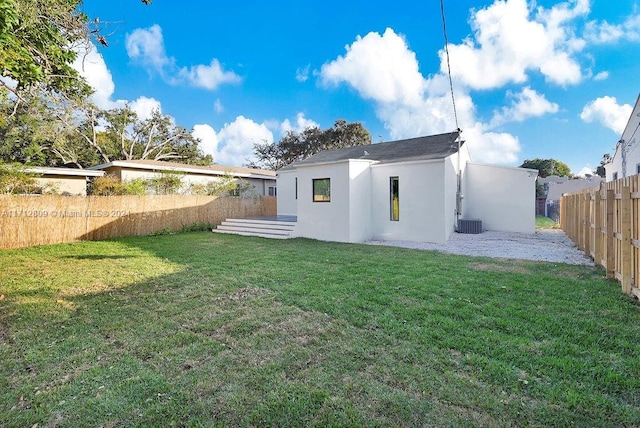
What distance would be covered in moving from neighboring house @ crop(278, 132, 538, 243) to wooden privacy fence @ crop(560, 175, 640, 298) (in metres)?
4.46

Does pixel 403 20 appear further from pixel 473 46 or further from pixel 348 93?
pixel 348 93

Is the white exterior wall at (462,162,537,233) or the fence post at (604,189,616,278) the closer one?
the fence post at (604,189,616,278)

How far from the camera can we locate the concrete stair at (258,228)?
43.7ft

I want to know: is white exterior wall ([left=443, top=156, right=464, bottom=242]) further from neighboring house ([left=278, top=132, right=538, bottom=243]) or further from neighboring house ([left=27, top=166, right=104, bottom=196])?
neighboring house ([left=27, top=166, right=104, bottom=196])

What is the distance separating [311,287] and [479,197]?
42.1 ft

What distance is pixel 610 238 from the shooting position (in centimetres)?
559

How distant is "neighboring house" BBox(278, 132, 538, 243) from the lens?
1132 cm

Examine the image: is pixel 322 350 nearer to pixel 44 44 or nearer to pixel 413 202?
pixel 44 44

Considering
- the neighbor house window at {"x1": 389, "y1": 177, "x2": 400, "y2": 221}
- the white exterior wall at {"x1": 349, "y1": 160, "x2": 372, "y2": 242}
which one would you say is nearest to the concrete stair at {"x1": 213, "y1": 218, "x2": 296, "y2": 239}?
the white exterior wall at {"x1": 349, "y1": 160, "x2": 372, "y2": 242}

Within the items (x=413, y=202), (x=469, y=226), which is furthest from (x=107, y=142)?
(x=469, y=226)

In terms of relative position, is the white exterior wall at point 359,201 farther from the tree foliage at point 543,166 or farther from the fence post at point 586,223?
the tree foliage at point 543,166

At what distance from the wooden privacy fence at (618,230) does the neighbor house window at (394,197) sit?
18.1 ft

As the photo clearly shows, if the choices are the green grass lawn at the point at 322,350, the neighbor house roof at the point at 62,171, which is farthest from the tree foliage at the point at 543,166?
the neighbor house roof at the point at 62,171

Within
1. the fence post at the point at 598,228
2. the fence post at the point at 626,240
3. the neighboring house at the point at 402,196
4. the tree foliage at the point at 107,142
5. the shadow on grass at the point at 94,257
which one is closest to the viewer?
the fence post at the point at 626,240
